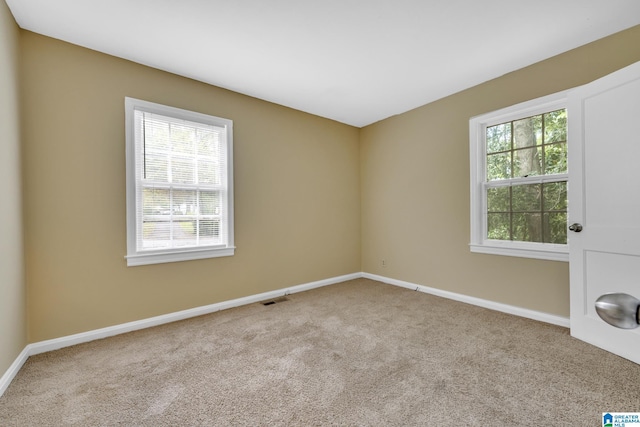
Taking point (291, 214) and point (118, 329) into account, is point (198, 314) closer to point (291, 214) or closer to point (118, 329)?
point (118, 329)

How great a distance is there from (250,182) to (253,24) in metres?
1.71

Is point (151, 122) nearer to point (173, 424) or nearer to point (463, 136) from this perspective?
point (173, 424)

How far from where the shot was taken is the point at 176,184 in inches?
112

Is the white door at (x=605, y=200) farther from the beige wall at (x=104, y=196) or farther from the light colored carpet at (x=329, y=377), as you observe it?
the beige wall at (x=104, y=196)

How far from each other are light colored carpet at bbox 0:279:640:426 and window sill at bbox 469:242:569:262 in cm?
67

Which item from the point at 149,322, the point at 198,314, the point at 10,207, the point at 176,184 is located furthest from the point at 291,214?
the point at 10,207

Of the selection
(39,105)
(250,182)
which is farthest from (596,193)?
(39,105)

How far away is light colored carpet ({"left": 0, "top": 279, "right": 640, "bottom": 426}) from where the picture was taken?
4.98ft

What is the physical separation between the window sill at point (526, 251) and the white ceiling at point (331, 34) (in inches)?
73.4

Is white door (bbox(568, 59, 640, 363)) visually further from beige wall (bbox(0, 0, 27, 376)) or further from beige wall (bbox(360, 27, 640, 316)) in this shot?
beige wall (bbox(0, 0, 27, 376))

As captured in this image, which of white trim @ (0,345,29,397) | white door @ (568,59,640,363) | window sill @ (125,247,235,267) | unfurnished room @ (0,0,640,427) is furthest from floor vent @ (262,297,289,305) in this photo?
white door @ (568,59,640,363)

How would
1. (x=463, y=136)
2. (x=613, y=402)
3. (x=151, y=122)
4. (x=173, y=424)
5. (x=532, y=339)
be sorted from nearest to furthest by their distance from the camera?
(x=173, y=424)
(x=613, y=402)
(x=532, y=339)
(x=151, y=122)
(x=463, y=136)

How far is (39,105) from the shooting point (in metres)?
2.23

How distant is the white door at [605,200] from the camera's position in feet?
6.42
